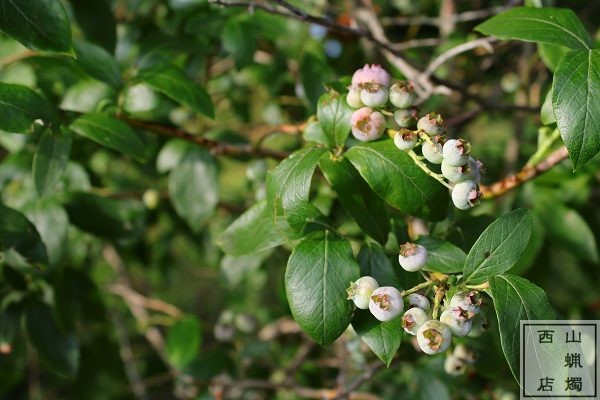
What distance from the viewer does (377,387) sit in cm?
193

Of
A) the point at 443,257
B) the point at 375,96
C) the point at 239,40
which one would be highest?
the point at 239,40

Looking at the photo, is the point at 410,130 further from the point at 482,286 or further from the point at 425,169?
the point at 482,286

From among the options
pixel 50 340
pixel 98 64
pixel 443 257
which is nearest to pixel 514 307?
pixel 443 257

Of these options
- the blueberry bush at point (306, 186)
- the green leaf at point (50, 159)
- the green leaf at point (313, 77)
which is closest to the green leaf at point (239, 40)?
the blueberry bush at point (306, 186)

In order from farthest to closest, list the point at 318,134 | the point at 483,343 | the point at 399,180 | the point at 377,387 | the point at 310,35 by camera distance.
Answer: the point at 377,387, the point at 310,35, the point at 483,343, the point at 318,134, the point at 399,180

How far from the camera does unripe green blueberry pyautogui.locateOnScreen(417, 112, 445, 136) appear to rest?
77 cm

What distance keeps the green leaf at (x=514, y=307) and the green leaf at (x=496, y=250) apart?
0.06 feet

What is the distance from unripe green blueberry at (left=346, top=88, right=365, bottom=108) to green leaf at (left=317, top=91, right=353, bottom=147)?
0.04 feet

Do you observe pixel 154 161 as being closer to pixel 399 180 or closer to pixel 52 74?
pixel 52 74

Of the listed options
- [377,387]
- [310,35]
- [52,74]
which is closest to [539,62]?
[310,35]

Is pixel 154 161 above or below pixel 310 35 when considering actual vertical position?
below

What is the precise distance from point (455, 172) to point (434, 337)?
0.20 metres

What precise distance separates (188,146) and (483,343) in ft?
2.52

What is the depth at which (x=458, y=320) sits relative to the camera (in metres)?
0.70
